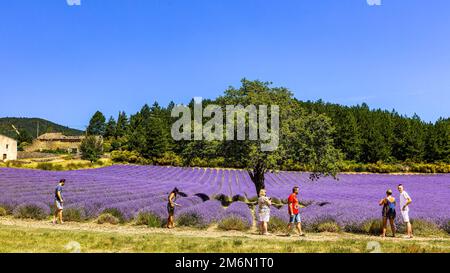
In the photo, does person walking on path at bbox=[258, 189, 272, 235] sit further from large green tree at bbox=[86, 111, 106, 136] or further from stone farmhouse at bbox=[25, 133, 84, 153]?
stone farmhouse at bbox=[25, 133, 84, 153]

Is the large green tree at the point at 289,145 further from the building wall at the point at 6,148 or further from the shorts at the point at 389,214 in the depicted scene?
the building wall at the point at 6,148

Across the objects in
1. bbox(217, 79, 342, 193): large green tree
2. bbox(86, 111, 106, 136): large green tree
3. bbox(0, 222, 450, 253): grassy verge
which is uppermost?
bbox(86, 111, 106, 136): large green tree

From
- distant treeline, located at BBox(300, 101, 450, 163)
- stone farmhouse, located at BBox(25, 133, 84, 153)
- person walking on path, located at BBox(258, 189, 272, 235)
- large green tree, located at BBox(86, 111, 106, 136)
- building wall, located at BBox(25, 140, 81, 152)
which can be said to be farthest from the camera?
large green tree, located at BBox(86, 111, 106, 136)

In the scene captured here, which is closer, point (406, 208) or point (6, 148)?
point (406, 208)

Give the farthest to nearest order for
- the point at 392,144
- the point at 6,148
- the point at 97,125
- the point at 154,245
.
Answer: the point at 97,125
the point at 392,144
the point at 6,148
the point at 154,245

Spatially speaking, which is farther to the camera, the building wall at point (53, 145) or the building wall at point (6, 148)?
the building wall at point (53, 145)

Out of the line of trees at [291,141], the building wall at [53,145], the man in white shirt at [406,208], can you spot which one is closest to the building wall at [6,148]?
the line of trees at [291,141]

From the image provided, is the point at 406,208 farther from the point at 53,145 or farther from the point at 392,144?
the point at 53,145

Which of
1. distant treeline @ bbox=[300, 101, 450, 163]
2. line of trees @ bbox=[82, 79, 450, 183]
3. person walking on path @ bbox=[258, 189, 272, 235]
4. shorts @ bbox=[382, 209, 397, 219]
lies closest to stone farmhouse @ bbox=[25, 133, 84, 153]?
line of trees @ bbox=[82, 79, 450, 183]

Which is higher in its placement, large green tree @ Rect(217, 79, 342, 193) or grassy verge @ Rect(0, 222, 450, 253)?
large green tree @ Rect(217, 79, 342, 193)

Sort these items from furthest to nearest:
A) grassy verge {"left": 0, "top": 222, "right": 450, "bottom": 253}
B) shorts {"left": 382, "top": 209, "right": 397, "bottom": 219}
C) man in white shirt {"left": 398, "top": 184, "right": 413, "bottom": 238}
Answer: shorts {"left": 382, "top": 209, "right": 397, "bottom": 219}, man in white shirt {"left": 398, "top": 184, "right": 413, "bottom": 238}, grassy verge {"left": 0, "top": 222, "right": 450, "bottom": 253}

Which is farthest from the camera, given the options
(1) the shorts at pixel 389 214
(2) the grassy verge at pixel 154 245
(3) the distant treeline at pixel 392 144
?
(3) the distant treeline at pixel 392 144

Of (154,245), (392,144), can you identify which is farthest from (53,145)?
(154,245)

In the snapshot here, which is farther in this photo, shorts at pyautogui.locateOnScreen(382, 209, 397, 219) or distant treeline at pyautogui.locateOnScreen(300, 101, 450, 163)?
distant treeline at pyautogui.locateOnScreen(300, 101, 450, 163)
